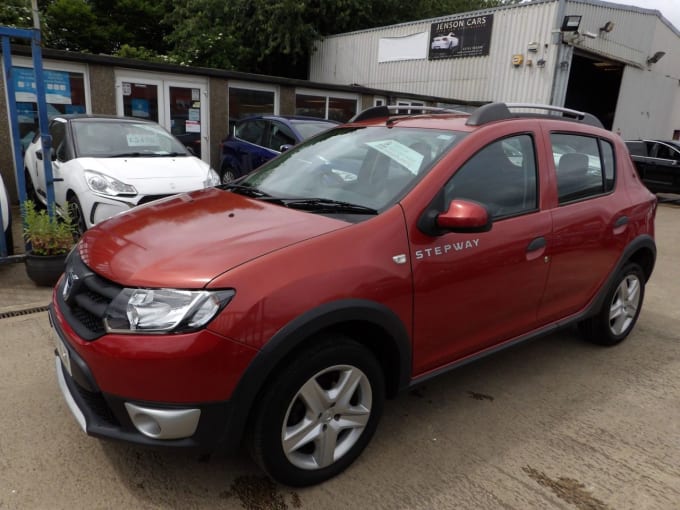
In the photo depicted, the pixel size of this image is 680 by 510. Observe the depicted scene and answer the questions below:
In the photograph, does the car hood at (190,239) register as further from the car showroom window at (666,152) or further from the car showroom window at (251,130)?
the car showroom window at (666,152)

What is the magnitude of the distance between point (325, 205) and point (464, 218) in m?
0.69

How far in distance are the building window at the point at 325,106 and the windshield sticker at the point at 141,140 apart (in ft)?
22.2

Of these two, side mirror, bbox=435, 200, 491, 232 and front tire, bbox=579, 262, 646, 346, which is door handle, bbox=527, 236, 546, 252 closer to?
side mirror, bbox=435, 200, 491, 232

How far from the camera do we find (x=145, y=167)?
6004 millimetres

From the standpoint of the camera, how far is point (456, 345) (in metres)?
2.76

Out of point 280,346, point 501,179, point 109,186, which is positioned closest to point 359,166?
point 501,179

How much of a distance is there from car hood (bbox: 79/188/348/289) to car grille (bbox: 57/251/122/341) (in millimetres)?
46

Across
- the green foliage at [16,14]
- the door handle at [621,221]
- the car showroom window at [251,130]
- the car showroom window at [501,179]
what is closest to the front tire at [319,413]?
the car showroom window at [501,179]

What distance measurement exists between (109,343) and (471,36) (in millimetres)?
18048

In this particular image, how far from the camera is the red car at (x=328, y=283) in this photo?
6.48 ft

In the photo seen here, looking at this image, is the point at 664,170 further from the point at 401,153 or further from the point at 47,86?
the point at 47,86

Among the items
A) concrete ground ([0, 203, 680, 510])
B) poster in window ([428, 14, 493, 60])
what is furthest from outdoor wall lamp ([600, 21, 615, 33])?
concrete ground ([0, 203, 680, 510])

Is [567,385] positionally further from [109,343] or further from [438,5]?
[438,5]

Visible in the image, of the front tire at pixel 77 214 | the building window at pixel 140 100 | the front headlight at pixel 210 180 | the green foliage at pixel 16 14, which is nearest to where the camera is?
the front tire at pixel 77 214
